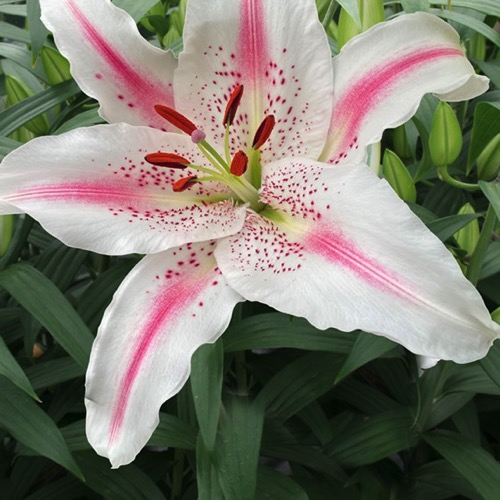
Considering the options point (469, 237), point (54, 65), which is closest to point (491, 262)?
point (469, 237)

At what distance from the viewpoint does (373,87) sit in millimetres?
573

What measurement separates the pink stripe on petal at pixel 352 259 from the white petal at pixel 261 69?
0.29 feet

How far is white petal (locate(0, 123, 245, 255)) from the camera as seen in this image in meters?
0.57

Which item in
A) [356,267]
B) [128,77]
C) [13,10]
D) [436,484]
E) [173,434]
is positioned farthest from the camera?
[13,10]

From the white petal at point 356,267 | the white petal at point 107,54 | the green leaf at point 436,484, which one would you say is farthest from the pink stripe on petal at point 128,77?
the green leaf at point 436,484

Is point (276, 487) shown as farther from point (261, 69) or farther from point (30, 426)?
point (261, 69)

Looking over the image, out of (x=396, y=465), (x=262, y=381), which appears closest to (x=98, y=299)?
(x=262, y=381)

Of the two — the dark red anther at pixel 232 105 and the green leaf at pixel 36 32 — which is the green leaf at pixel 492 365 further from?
the green leaf at pixel 36 32

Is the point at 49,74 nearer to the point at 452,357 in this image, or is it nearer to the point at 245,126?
the point at 245,126

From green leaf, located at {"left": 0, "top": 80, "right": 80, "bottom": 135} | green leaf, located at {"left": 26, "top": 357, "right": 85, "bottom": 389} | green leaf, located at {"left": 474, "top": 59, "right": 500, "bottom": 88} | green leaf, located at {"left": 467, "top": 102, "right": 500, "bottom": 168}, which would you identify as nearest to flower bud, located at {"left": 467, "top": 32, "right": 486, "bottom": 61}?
green leaf, located at {"left": 474, "top": 59, "right": 500, "bottom": 88}

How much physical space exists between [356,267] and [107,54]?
0.83 ft

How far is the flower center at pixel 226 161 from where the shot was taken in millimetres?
592

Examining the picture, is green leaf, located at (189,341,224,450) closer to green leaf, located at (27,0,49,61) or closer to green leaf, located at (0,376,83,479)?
green leaf, located at (0,376,83,479)

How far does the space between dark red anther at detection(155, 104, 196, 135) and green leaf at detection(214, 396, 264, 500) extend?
258 mm
